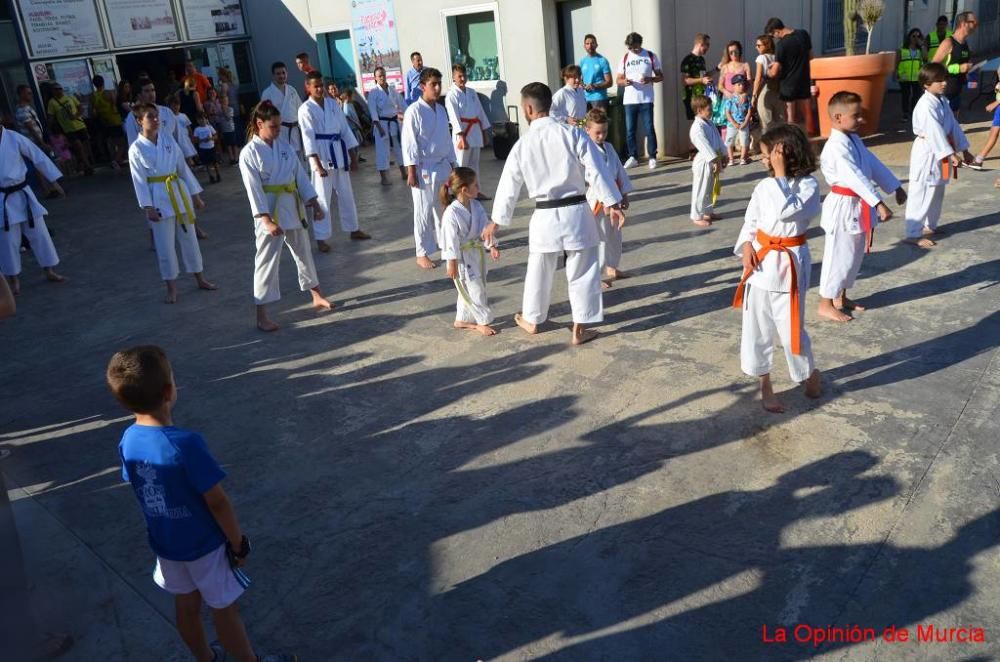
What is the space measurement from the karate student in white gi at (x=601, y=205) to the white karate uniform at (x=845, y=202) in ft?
4.71

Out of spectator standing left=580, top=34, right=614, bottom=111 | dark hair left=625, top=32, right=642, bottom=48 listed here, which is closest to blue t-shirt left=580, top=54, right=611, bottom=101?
spectator standing left=580, top=34, right=614, bottom=111

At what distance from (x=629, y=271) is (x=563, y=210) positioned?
1844mm

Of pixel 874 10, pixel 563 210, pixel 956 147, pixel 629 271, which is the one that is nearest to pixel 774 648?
pixel 563 210

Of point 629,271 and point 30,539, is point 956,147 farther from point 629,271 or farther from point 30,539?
point 30,539

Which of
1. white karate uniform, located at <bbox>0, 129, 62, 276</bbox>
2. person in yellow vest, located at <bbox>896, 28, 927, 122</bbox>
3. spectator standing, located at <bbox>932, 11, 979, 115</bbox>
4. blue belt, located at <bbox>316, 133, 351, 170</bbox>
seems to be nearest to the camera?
white karate uniform, located at <bbox>0, 129, 62, 276</bbox>

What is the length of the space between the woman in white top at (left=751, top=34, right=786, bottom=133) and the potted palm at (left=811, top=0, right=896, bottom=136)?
2.40ft

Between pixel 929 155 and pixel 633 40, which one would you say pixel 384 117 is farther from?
pixel 929 155

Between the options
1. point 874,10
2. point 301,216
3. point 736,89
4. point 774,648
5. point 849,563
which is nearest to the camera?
point 774,648

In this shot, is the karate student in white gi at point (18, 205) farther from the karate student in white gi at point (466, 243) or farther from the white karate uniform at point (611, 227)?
the white karate uniform at point (611, 227)

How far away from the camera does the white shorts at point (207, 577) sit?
2.80 metres

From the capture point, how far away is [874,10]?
12.1m

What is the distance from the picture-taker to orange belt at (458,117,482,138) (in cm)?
985

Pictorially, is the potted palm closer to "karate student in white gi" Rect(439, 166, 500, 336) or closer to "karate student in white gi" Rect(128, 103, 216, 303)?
"karate student in white gi" Rect(439, 166, 500, 336)

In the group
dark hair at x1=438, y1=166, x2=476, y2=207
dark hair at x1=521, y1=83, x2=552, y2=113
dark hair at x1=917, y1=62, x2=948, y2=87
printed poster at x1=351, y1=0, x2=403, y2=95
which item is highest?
printed poster at x1=351, y1=0, x2=403, y2=95
